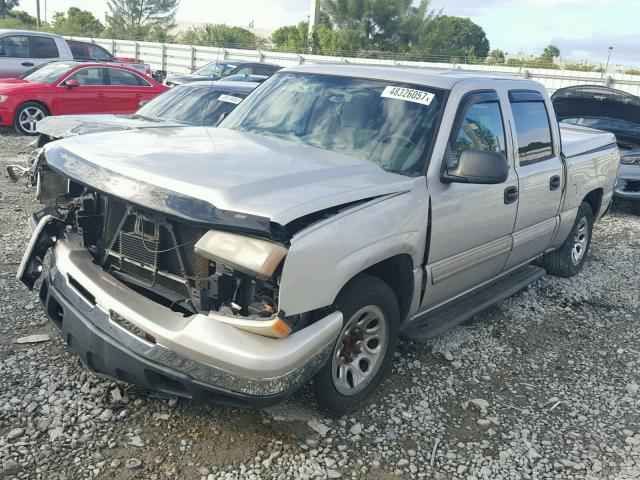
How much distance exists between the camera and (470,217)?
3980mm

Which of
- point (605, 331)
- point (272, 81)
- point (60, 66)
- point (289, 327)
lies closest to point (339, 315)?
point (289, 327)

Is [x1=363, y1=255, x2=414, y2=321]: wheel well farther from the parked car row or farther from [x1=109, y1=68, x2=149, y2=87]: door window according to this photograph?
the parked car row

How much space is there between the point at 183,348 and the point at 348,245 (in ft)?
2.99

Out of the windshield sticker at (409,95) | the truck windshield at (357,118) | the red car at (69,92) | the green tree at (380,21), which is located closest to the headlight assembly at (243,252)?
the truck windshield at (357,118)

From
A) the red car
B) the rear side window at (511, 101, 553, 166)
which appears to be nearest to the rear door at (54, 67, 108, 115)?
the red car

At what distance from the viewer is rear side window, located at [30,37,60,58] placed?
14367 millimetres

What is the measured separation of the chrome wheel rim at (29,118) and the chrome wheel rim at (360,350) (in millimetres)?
10339

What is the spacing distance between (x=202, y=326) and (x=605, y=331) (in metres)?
3.73

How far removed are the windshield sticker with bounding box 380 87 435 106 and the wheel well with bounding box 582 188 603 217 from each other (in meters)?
3.05

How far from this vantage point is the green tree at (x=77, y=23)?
57719 mm

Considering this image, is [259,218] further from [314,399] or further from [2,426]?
[2,426]

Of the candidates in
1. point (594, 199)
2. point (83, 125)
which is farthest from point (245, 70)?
point (594, 199)

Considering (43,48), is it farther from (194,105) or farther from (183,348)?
(183,348)

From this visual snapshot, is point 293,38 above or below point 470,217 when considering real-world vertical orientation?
above
